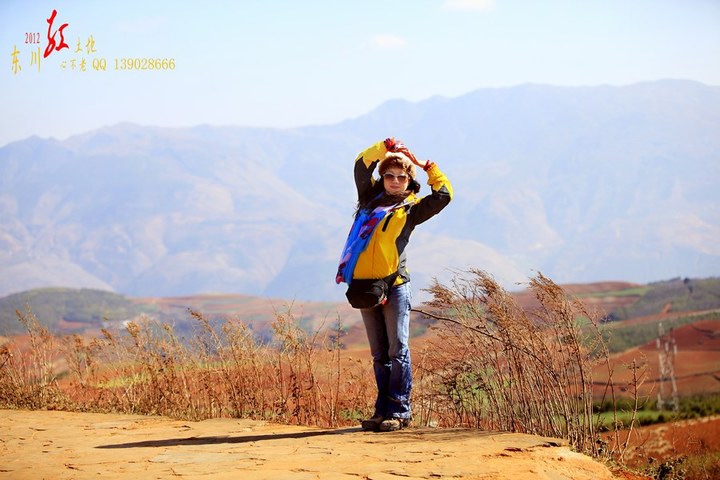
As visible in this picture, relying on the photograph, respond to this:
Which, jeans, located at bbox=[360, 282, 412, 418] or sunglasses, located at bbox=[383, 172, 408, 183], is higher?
sunglasses, located at bbox=[383, 172, 408, 183]

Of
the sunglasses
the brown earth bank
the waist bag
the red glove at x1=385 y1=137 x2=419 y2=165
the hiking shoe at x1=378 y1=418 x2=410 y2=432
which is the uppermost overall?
the red glove at x1=385 y1=137 x2=419 y2=165

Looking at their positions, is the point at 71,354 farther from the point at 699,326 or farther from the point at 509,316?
the point at 699,326

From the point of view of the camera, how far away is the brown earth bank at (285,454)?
5285mm

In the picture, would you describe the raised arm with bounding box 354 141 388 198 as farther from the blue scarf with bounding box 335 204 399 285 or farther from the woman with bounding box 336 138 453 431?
the blue scarf with bounding box 335 204 399 285

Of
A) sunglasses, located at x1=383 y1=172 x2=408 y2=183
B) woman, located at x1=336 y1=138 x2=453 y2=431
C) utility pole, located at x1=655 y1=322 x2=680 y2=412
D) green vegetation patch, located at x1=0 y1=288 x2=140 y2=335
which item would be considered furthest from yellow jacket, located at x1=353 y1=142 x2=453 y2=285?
green vegetation patch, located at x1=0 y1=288 x2=140 y2=335

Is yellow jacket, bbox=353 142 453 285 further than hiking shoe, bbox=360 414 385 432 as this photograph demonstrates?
No

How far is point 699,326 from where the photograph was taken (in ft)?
188

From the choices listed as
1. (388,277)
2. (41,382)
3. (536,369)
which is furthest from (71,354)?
(536,369)

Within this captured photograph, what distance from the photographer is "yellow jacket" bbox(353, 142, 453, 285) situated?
6.42 metres

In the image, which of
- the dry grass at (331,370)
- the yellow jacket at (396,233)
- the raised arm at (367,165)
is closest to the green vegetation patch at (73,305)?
the dry grass at (331,370)

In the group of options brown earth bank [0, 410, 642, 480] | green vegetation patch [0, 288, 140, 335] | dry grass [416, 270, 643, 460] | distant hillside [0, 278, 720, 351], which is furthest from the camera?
green vegetation patch [0, 288, 140, 335]

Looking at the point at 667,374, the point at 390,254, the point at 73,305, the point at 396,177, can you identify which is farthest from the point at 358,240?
the point at 73,305

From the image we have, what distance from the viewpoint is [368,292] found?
6332 millimetres

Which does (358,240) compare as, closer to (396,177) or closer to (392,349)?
(396,177)
